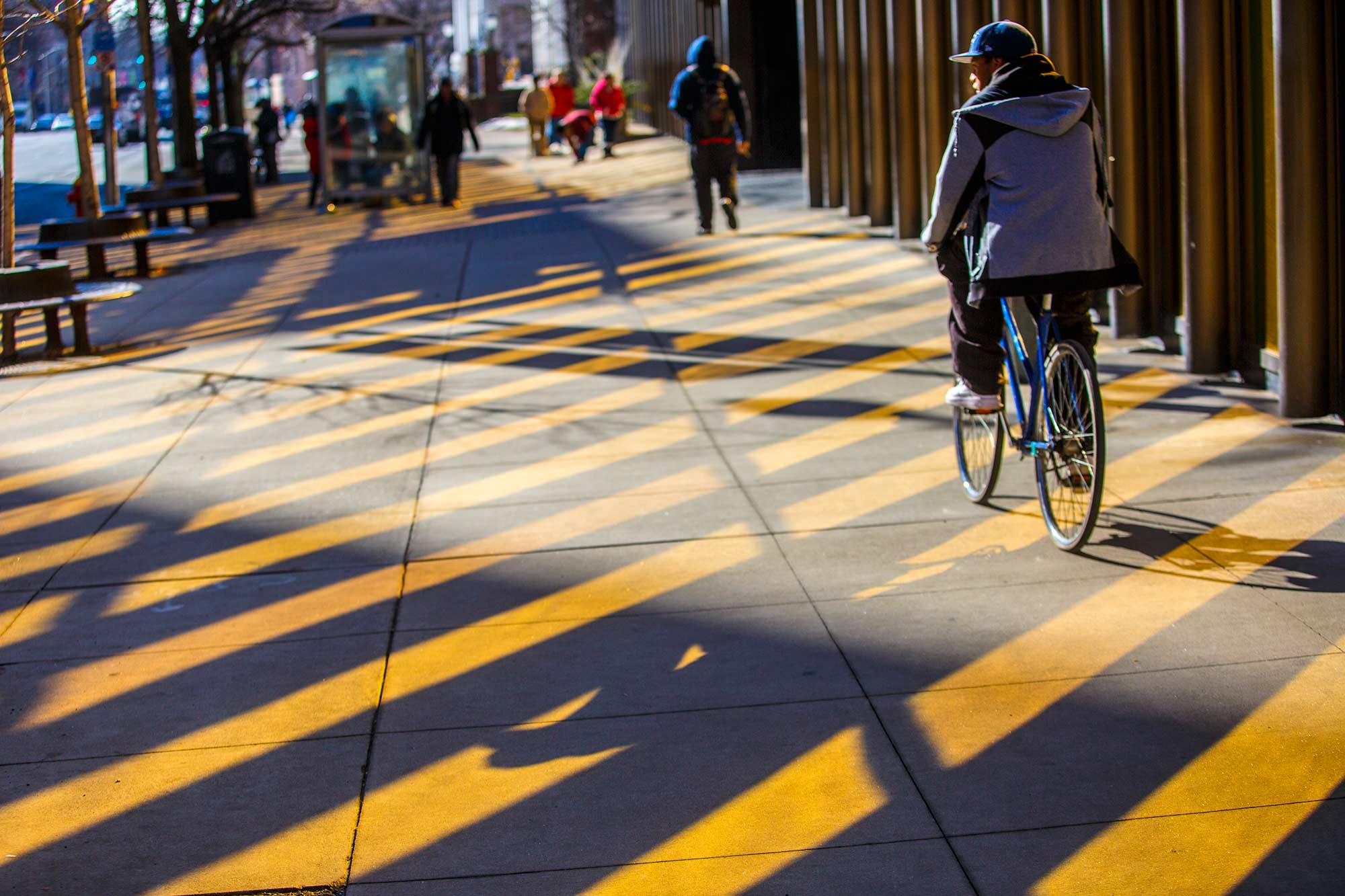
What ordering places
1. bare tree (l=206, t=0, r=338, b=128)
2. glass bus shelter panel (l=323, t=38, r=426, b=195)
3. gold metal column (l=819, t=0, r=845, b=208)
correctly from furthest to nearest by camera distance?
bare tree (l=206, t=0, r=338, b=128)
glass bus shelter panel (l=323, t=38, r=426, b=195)
gold metal column (l=819, t=0, r=845, b=208)

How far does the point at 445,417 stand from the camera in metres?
9.08

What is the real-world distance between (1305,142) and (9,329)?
9288 millimetres

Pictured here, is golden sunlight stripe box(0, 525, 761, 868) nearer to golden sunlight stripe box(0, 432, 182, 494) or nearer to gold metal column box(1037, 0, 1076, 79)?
golden sunlight stripe box(0, 432, 182, 494)

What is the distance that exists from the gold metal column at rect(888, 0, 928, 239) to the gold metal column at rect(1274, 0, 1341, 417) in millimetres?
8008

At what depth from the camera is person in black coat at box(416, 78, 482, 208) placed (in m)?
22.9

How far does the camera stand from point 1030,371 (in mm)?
6016

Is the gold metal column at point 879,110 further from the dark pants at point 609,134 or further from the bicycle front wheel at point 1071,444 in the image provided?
the dark pants at point 609,134

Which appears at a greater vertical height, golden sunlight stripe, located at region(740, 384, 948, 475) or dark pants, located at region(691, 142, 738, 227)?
dark pants, located at region(691, 142, 738, 227)

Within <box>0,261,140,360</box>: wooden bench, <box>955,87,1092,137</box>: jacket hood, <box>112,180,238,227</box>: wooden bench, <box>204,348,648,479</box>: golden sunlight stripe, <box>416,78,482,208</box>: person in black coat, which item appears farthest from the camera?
<box>416,78,482,208</box>: person in black coat

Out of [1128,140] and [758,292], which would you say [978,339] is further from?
[758,292]

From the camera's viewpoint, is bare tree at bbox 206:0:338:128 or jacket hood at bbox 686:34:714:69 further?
bare tree at bbox 206:0:338:128

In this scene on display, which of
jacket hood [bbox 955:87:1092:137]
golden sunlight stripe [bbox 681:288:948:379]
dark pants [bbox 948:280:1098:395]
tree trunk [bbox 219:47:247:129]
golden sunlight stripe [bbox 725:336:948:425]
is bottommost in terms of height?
golden sunlight stripe [bbox 725:336:948:425]

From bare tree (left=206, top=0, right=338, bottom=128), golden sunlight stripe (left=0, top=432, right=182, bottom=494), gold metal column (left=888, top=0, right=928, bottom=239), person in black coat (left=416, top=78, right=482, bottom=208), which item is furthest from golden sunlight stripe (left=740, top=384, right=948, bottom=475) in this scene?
bare tree (left=206, top=0, right=338, bottom=128)

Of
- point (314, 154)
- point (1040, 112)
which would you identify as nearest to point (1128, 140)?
point (1040, 112)
